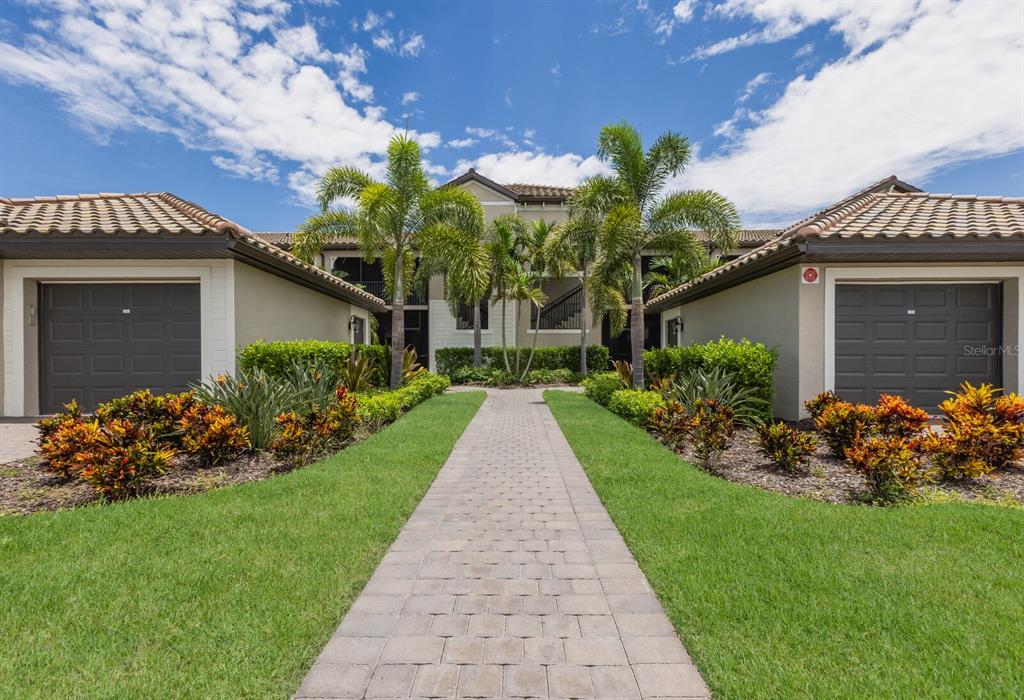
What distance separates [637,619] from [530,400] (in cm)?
1183

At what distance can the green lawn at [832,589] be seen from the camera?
7.77 ft

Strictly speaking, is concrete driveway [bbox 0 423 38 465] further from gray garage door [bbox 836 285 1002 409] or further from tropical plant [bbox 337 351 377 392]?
gray garage door [bbox 836 285 1002 409]

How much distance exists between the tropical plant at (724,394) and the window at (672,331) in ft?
26.9

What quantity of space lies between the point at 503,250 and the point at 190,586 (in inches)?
658

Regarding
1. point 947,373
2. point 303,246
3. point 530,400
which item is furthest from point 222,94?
point 947,373

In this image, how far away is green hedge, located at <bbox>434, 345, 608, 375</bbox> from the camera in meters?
21.7

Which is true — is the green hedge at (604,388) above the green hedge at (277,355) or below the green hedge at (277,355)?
below

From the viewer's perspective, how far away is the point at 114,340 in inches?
409

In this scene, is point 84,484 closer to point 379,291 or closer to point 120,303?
point 120,303

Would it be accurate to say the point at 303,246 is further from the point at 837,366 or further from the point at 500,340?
the point at 837,366

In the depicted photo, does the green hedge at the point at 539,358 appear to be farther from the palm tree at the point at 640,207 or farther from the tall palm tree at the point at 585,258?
the palm tree at the point at 640,207

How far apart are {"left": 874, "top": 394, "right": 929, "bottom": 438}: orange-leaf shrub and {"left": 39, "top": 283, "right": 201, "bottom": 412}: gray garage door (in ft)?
40.8

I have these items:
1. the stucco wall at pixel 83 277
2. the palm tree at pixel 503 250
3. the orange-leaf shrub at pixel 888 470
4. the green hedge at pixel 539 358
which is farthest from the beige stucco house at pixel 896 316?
the green hedge at pixel 539 358

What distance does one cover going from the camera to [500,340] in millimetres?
23828
